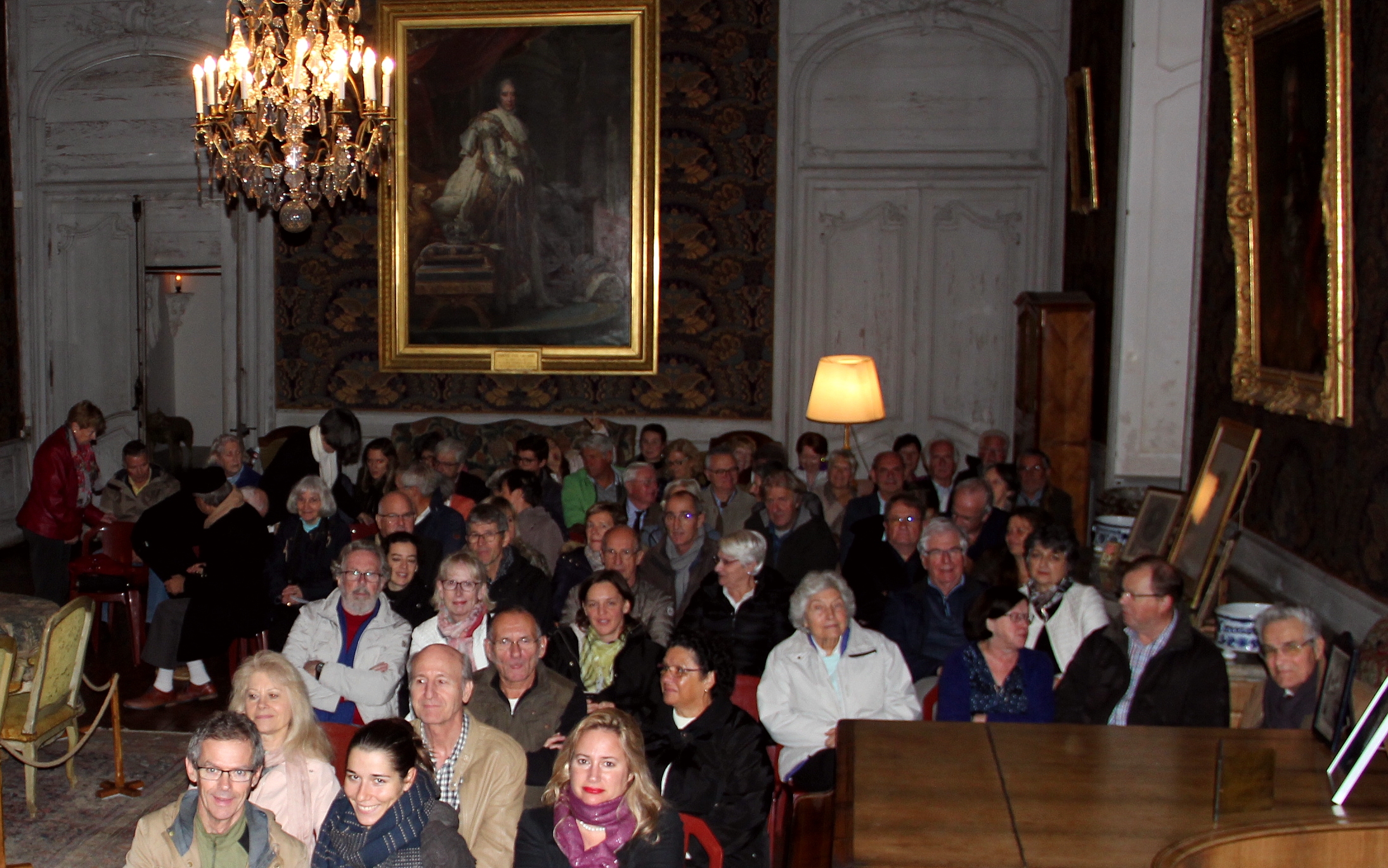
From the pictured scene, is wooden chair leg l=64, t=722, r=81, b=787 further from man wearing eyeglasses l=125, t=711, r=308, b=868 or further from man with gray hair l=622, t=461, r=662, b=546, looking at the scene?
man with gray hair l=622, t=461, r=662, b=546

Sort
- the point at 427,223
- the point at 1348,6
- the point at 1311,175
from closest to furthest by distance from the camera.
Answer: the point at 1348,6, the point at 1311,175, the point at 427,223

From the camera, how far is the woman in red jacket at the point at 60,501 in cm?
775

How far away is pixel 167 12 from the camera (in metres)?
11.1

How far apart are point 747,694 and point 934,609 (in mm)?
1165

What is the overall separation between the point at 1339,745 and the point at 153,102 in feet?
36.4

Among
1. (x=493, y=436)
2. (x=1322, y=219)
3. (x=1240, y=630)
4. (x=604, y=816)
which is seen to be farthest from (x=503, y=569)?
(x=493, y=436)

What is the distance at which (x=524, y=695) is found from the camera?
4.33 metres

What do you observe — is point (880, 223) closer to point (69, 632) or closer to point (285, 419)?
point (285, 419)

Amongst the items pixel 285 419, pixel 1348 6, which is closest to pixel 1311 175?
pixel 1348 6

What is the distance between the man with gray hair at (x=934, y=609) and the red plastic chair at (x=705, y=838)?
6.56 ft

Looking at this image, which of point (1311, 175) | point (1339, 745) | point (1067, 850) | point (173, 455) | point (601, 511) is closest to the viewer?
point (1067, 850)

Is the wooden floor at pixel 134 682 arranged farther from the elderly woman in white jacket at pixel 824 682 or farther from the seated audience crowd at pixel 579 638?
the elderly woman in white jacket at pixel 824 682

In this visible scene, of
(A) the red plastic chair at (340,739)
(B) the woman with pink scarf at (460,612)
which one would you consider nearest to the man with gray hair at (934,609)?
(B) the woman with pink scarf at (460,612)

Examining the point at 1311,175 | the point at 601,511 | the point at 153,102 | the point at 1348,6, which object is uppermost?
the point at 153,102
